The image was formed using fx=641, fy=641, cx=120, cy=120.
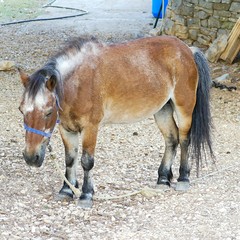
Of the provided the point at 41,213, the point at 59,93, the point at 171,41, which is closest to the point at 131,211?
the point at 41,213

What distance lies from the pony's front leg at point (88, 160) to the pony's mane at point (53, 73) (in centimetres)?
45

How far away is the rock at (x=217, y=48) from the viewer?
11.4m

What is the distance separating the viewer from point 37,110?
4.89 m

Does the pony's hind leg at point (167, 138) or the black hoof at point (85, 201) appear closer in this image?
the black hoof at point (85, 201)

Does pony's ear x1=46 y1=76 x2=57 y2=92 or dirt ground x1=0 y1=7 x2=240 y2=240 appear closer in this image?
pony's ear x1=46 y1=76 x2=57 y2=92

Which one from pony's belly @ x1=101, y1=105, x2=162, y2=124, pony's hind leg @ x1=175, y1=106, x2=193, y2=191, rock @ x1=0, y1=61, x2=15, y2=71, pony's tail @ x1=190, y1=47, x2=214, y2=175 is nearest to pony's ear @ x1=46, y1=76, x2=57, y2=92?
pony's belly @ x1=101, y1=105, x2=162, y2=124

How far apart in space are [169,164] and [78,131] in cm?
116

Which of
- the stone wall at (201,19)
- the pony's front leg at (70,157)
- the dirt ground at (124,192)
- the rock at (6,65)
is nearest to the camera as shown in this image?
the dirt ground at (124,192)

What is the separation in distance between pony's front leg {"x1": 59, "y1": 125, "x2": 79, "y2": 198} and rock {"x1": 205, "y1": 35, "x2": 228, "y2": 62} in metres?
6.26

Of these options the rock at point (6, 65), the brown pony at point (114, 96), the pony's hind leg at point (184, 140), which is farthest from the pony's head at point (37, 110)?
the rock at point (6, 65)

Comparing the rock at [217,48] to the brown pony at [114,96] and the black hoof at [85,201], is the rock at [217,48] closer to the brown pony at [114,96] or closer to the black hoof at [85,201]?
the brown pony at [114,96]

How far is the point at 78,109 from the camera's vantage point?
207 inches

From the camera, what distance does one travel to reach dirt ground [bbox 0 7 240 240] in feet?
16.6

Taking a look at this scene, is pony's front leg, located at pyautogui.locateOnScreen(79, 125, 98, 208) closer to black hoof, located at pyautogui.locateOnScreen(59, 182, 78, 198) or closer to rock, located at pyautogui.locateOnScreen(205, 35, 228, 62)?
black hoof, located at pyautogui.locateOnScreen(59, 182, 78, 198)
